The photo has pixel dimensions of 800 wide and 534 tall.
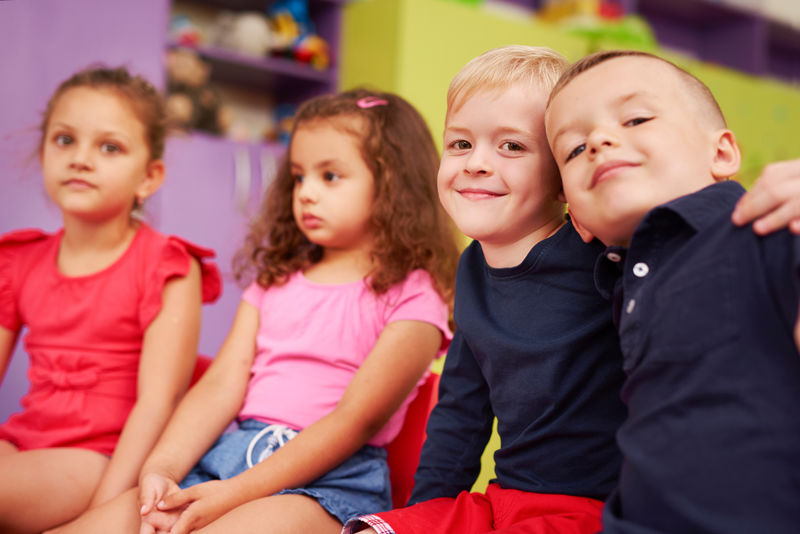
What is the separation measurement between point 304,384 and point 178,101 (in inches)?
68.1

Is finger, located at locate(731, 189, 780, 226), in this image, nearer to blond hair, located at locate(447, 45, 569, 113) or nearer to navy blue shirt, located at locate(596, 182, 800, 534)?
navy blue shirt, located at locate(596, 182, 800, 534)

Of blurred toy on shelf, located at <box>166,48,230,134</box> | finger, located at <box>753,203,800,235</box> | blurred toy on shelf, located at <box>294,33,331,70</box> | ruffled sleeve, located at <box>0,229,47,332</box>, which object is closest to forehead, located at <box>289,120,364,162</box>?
ruffled sleeve, located at <box>0,229,47,332</box>

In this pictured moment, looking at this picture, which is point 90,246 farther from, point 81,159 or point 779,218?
point 779,218

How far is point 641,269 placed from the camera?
609 mm

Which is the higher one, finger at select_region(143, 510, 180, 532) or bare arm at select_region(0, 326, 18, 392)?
bare arm at select_region(0, 326, 18, 392)

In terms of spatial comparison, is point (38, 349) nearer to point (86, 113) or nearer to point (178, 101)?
point (86, 113)

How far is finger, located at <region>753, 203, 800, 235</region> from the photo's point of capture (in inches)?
20.3

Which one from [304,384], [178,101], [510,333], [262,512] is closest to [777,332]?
[510,333]

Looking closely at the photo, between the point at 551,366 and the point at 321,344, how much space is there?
0.40m

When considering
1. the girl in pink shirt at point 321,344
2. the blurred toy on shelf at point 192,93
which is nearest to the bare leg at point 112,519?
the girl in pink shirt at point 321,344

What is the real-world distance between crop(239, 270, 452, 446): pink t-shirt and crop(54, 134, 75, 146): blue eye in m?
0.41

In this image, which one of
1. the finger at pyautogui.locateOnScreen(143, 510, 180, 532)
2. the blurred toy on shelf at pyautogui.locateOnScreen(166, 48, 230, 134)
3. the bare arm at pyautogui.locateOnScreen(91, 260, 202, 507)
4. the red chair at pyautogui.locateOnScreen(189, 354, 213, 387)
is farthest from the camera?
the blurred toy on shelf at pyautogui.locateOnScreen(166, 48, 230, 134)

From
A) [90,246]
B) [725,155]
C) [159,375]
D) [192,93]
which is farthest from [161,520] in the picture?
[192,93]

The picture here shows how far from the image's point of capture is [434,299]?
3.43 feet
